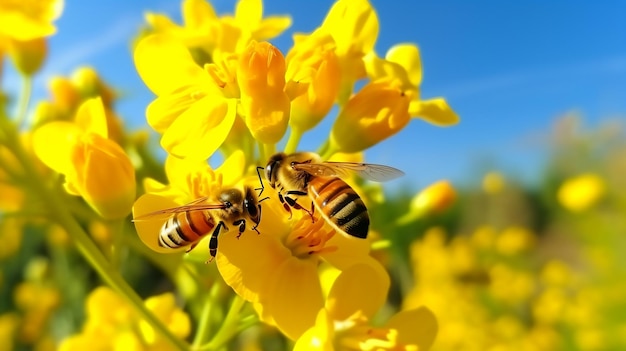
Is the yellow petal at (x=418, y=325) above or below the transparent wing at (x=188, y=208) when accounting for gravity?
above

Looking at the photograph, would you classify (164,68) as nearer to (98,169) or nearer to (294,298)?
(98,169)

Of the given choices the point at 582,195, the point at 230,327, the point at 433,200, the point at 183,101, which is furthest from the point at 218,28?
the point at 582,195

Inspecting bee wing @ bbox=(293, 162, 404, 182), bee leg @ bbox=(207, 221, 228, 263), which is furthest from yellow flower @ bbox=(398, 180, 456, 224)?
bee leg @ bbox=(207, 221, 228, 263)

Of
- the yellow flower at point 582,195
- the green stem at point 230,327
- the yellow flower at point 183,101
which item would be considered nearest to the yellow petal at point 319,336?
the green stem at point 230,327

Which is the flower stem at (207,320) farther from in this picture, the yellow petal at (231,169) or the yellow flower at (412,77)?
the yellow flower at (412,77)

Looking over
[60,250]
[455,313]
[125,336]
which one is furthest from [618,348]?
[125,336]

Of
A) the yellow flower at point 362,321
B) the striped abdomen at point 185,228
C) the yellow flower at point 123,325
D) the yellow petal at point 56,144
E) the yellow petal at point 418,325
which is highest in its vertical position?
the yellow petal at point 418,325
